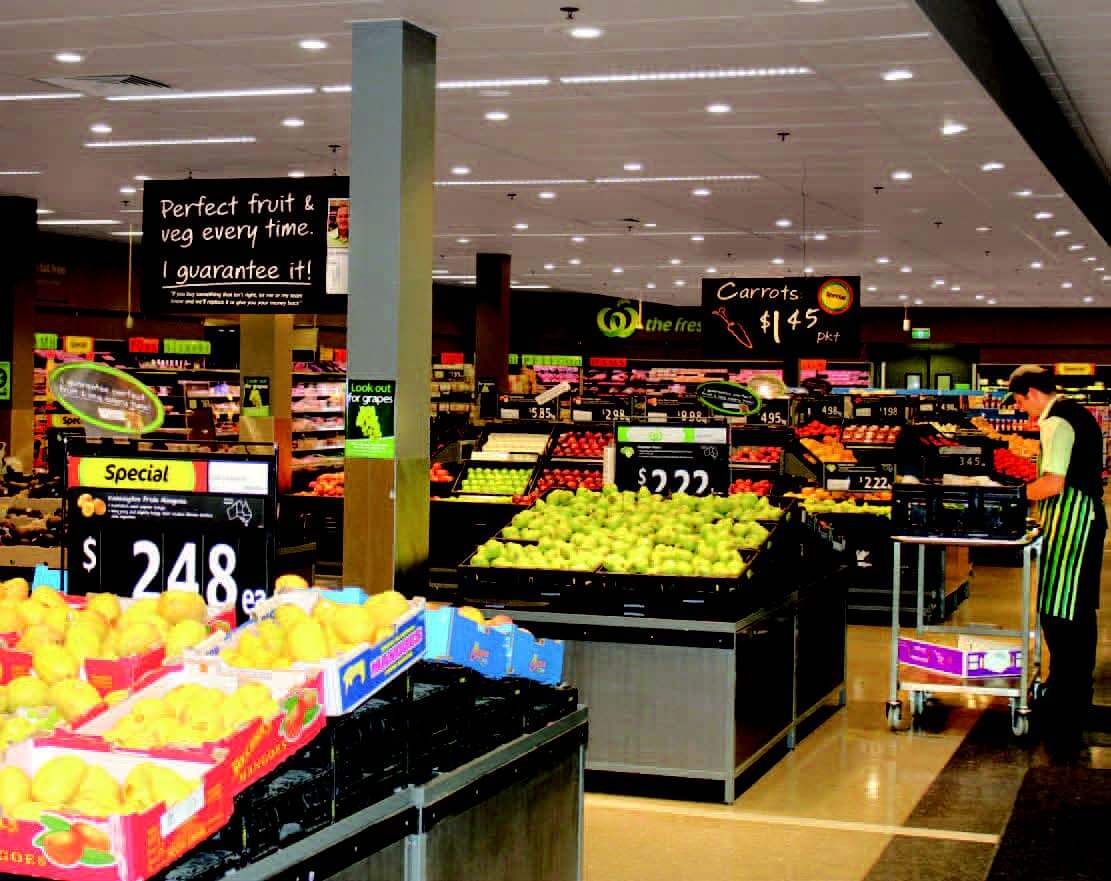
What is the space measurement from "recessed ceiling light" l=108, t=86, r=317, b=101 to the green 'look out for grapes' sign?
231 centimetres

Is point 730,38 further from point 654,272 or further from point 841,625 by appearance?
point 654,272

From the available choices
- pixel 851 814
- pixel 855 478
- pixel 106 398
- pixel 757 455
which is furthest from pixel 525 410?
pixel 106 398

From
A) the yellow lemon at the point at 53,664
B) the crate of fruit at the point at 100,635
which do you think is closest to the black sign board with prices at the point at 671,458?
the crate of fruit at the point at 100,635

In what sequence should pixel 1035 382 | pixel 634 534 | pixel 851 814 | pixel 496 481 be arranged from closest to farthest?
pixel 851 814, pixel 634 534, pixel 1035 382, pixel 496 481

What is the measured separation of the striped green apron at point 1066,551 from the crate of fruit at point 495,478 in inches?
218

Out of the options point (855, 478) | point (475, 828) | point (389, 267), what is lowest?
point (475, 828)

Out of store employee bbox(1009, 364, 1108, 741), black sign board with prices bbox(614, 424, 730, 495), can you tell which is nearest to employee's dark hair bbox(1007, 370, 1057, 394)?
store employee bbox(1009, 364, 1108, 741)

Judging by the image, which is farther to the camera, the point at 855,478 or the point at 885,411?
the point at 885,411

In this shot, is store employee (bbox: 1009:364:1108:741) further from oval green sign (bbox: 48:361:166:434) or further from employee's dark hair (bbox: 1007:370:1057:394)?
oval green sign (bbox: 48:361:166:434)

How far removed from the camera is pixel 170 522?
473 centimetres

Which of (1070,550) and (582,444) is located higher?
(582,444)

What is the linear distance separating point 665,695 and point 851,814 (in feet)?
3.02

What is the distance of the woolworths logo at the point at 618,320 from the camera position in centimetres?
2578

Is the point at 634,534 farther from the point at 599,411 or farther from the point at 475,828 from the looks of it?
the point at 599,411
